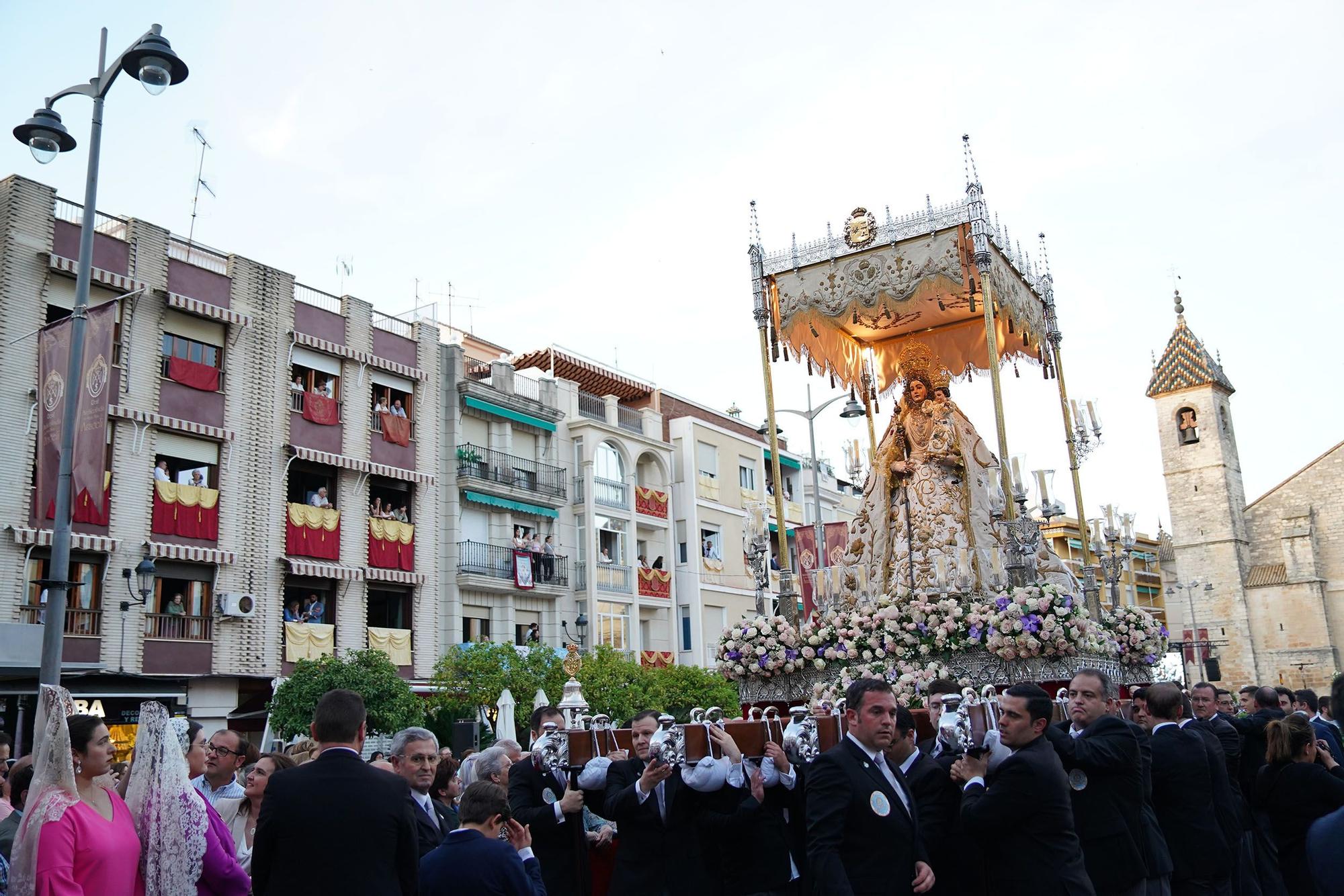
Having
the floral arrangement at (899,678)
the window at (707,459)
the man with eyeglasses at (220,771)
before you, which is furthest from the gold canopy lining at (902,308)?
the window at (707,459)

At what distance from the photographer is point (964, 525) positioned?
51.0 feet

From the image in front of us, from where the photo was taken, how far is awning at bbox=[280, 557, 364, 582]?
89.0ft

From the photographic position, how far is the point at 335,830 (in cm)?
436

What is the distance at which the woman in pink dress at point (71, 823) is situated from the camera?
4141mm

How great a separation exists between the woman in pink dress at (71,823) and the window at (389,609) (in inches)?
1034

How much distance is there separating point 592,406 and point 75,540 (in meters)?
19.1

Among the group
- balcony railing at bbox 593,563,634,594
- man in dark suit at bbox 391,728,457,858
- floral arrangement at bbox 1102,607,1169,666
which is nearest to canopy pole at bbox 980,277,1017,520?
floral arrangement at bbox 1102,607,1169,666

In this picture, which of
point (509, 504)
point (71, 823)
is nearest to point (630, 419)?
point (509, 504)

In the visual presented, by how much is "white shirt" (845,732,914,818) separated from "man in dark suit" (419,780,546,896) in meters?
1.58

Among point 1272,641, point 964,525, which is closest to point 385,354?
point 964,525

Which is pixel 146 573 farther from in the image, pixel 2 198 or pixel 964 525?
pixel 964 525

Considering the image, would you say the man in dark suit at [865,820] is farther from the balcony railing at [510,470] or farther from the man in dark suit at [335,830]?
the balcony railing at [510,470]

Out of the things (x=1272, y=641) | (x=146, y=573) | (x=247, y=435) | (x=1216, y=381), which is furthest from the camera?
(x=1216, y=381)

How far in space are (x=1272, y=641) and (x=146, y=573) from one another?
56151 millimetres
